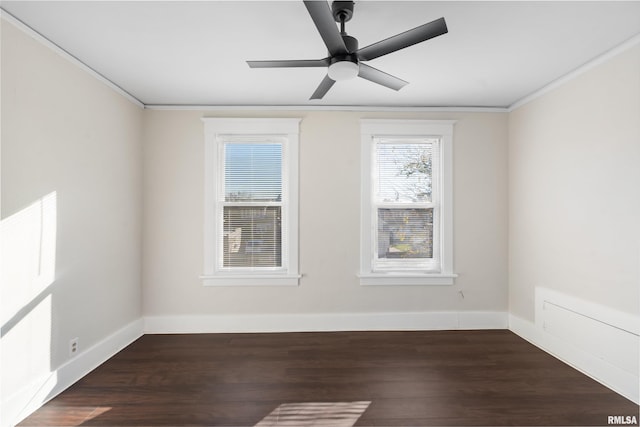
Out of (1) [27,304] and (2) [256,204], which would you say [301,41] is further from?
(1) [27,304]

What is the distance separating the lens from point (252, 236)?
12.8ft

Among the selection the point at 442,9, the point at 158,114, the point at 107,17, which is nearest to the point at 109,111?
the point at 158,114

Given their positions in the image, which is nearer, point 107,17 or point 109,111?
point 107,17

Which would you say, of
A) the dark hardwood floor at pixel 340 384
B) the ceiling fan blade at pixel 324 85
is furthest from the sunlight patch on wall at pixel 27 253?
the ceiling fan blade at pixel 324 85

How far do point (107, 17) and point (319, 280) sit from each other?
294cm

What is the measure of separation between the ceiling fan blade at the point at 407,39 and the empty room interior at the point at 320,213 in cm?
1

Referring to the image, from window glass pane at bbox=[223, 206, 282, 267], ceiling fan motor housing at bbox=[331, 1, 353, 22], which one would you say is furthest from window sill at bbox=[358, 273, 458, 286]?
ceiling fan motor housing at bbox=[331, 1, 353, 22]

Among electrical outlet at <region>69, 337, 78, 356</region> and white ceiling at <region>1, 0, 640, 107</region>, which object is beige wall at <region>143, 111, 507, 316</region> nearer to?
white ceiling at <region>1, 0, 640, 107</region>

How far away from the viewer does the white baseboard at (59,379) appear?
2.13 metres

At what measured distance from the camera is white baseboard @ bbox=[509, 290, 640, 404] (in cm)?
243

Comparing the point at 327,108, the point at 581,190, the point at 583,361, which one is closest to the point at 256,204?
the point at 327,108

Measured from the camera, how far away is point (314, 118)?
385 cm

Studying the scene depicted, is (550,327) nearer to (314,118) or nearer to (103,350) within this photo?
(314,118)

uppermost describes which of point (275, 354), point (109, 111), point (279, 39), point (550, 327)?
point (279, 39)
